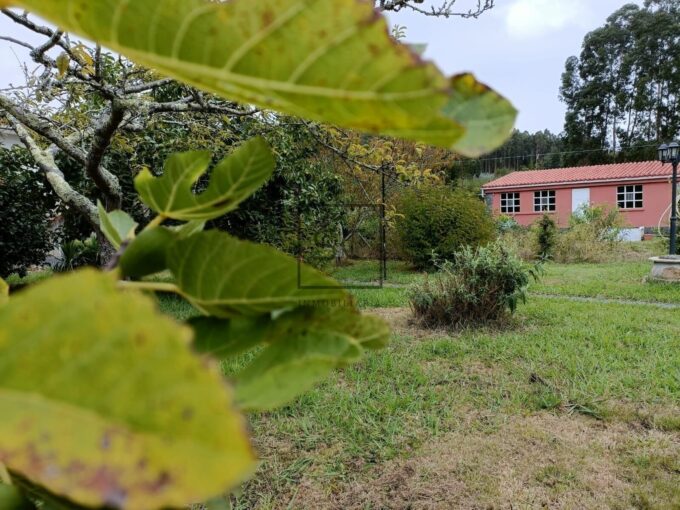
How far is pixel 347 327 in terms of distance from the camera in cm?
29

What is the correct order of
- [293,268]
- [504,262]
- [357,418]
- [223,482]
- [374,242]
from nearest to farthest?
[223,482] → [293,268] → [357,418] → [504,262] → [374,242]

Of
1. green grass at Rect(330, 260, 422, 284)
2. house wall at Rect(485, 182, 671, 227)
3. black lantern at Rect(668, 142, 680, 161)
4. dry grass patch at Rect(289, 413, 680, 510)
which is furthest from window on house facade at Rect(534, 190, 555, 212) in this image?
dry grass patch at Rect(289, 413, 680, 510)

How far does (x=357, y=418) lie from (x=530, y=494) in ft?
3.60

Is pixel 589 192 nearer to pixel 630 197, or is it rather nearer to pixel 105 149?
pixel 630 197

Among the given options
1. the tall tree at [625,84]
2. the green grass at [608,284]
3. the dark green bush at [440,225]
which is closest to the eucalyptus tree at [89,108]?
the green grass at [608,284]

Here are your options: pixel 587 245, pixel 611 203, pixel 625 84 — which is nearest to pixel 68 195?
pixel 587 245

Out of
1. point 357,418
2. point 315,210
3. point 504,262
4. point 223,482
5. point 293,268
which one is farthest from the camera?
point 315,210

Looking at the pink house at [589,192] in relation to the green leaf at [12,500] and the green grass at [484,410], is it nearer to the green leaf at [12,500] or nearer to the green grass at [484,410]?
the green grass at [484,410]

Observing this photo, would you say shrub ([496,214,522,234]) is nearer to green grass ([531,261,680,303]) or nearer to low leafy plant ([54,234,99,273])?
green grass ([531,261,680,303])

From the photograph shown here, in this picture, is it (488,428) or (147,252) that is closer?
(147,252)

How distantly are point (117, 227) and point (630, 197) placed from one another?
21.1 meters

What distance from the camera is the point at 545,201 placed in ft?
64.3

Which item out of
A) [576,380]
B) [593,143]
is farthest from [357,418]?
[593,143]

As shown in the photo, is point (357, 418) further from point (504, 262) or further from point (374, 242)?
point (374, 242)
